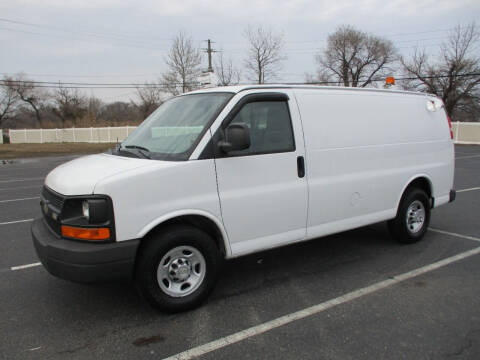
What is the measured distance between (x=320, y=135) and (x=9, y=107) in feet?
246

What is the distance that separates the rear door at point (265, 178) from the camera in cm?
354

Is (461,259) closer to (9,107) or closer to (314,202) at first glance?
(314,202)

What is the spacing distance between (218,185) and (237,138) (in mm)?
480

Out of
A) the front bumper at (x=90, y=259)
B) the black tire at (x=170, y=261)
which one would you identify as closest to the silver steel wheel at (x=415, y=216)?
the black tire at (x=170, y=261)

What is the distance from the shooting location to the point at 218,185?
3445 millimetres

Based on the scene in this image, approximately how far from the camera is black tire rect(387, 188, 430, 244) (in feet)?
16.9

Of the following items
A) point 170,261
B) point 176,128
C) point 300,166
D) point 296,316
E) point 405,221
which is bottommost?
point 296,316

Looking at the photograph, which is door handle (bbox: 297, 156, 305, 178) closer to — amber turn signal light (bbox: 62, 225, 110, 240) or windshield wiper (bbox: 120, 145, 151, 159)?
windshield wiper (bbox: 120, 145, 151, 159)

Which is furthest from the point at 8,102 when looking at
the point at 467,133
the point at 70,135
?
the point at 467,133

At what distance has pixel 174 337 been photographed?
10.0 ft

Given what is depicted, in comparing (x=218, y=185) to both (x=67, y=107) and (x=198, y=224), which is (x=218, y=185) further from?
(x=67, y=107)

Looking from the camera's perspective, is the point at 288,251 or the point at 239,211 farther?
the point at 288,251

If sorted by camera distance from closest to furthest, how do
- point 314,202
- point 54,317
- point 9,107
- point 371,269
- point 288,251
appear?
point 54,317 < point 314,202 < point 371,269 < point 288,251 < point 9,107

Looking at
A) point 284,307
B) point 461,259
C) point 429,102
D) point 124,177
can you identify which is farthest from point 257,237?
point 429,102
